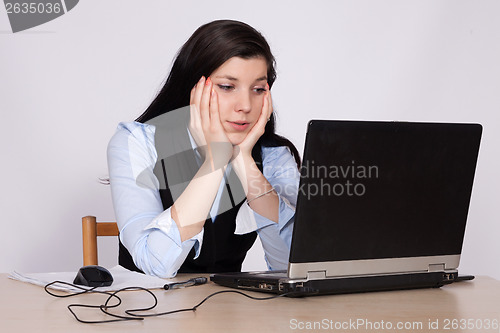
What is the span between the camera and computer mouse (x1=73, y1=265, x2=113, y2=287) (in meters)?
1.22

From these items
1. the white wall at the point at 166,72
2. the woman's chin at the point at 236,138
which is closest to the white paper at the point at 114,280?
the woman's chin at the point at 236,138

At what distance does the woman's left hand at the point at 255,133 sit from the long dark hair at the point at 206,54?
129 mm

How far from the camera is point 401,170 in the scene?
3.75 feet

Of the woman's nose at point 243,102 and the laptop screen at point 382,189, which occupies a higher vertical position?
the woman's nose at point 243,102

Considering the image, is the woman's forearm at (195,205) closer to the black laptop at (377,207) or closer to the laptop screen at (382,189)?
Result: the black laptop at (377,207)

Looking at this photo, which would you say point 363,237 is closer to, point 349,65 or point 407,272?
point 407,272

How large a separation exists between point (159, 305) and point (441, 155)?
1.92ft

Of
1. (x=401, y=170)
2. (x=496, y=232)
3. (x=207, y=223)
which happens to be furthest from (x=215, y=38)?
(x=496, y=232)

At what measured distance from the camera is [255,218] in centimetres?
172

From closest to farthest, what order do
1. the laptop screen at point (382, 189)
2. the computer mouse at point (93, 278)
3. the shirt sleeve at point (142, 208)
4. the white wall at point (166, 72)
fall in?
the laptop screen at point (382, 189) < the computer mouse at point (93, 278) < the shirt sleeve at point (142, 208) < the white wall at point (166, 72)

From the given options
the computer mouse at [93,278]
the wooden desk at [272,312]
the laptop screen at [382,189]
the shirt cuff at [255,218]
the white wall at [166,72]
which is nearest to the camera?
the wooden desk at [272,312]

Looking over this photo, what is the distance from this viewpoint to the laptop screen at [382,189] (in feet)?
3.53
